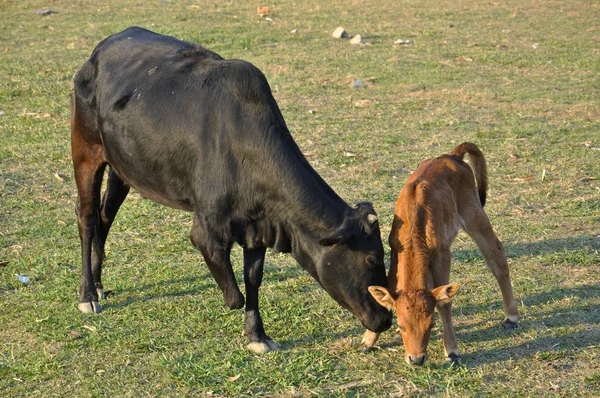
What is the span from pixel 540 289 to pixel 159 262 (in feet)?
10.7

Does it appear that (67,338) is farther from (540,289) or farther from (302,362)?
(540,289)

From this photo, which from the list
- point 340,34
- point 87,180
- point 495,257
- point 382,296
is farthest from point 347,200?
point 340,34

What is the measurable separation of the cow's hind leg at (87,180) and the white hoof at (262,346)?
5.26 ft

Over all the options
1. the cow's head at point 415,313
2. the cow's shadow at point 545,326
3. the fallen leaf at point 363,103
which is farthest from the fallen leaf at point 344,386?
the fallen leaf at point 363,103

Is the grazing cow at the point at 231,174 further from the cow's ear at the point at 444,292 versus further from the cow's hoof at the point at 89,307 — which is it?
the cow's ear at the point at 444,292

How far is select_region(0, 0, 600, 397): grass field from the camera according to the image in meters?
5.41

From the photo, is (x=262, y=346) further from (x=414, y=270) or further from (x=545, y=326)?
(x=545, y=326)

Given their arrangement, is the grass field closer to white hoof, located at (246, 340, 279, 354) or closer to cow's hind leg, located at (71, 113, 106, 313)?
white hoof, located at (246, 340, 279, 354)

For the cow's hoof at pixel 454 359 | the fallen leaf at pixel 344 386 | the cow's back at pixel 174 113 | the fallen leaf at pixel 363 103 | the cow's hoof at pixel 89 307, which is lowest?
the fallen leaf at pixel 363 103

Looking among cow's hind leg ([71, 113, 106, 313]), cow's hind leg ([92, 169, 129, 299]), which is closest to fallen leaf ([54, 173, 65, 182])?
cow's hind leg ([92, 169, 129, 299])

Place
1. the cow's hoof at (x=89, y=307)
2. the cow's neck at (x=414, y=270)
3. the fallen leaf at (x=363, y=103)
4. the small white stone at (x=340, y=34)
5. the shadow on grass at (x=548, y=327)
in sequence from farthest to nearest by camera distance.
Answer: the small white stone at (x=340, y=34), the fallen leaf at (x=363, y=103), the cow's hoof at (x=89, y=307), the shadow on grass at (x=548, y=327), the cow's neck at (x=414, y=270)

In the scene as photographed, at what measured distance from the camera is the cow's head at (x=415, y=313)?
203 inches

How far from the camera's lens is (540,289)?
664 centimetres

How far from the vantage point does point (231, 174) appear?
5617 mm
